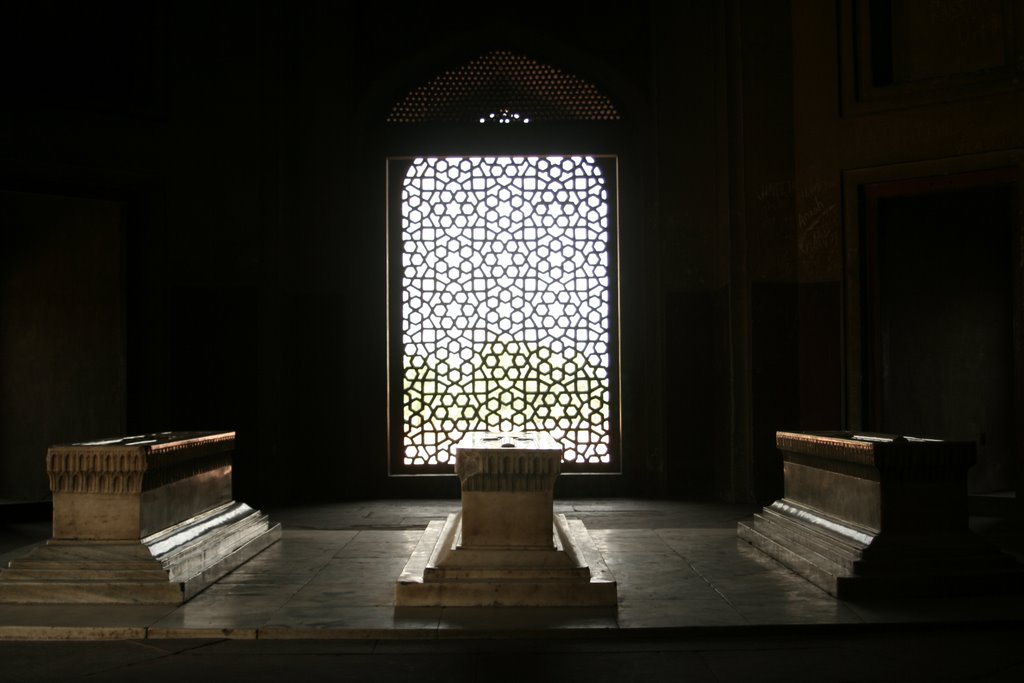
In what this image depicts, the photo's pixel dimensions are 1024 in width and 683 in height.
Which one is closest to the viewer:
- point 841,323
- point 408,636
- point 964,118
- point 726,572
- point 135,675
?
point 135,675

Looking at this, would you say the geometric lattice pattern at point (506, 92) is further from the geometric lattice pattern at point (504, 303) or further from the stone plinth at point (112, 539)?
the stone plinth at point (112, 539)

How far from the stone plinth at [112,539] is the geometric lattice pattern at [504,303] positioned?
11.8ft

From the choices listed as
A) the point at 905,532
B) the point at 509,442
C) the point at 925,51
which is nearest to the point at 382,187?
the point at 509,442

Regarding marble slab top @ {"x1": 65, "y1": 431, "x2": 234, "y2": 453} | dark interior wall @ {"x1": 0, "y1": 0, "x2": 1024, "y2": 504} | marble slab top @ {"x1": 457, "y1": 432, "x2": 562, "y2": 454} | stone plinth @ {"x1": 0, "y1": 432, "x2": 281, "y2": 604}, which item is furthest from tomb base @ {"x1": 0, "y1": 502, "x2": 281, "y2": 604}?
dark interior wall @ {"x1": 0, "y1": 0, "x2": 1024, "y2": 504}

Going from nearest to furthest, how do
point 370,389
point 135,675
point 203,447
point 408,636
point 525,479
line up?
point 135,675 → point 408,636 → point 525,479 → point 203,447 → point 370,389

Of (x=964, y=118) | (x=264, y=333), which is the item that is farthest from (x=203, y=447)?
(x=964, y=118)

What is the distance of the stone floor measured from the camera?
3.15 m

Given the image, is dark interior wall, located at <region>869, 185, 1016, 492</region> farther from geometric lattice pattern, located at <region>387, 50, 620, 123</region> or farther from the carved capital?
the carved capital

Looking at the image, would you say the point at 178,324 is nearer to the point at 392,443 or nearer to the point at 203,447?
the point at 392,443

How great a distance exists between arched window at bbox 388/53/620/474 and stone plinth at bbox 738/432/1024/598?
3639 mm

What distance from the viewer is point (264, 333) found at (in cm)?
758

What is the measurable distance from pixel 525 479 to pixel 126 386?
438cm

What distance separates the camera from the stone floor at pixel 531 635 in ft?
10.3

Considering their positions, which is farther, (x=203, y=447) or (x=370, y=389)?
(x=370, y=389)
